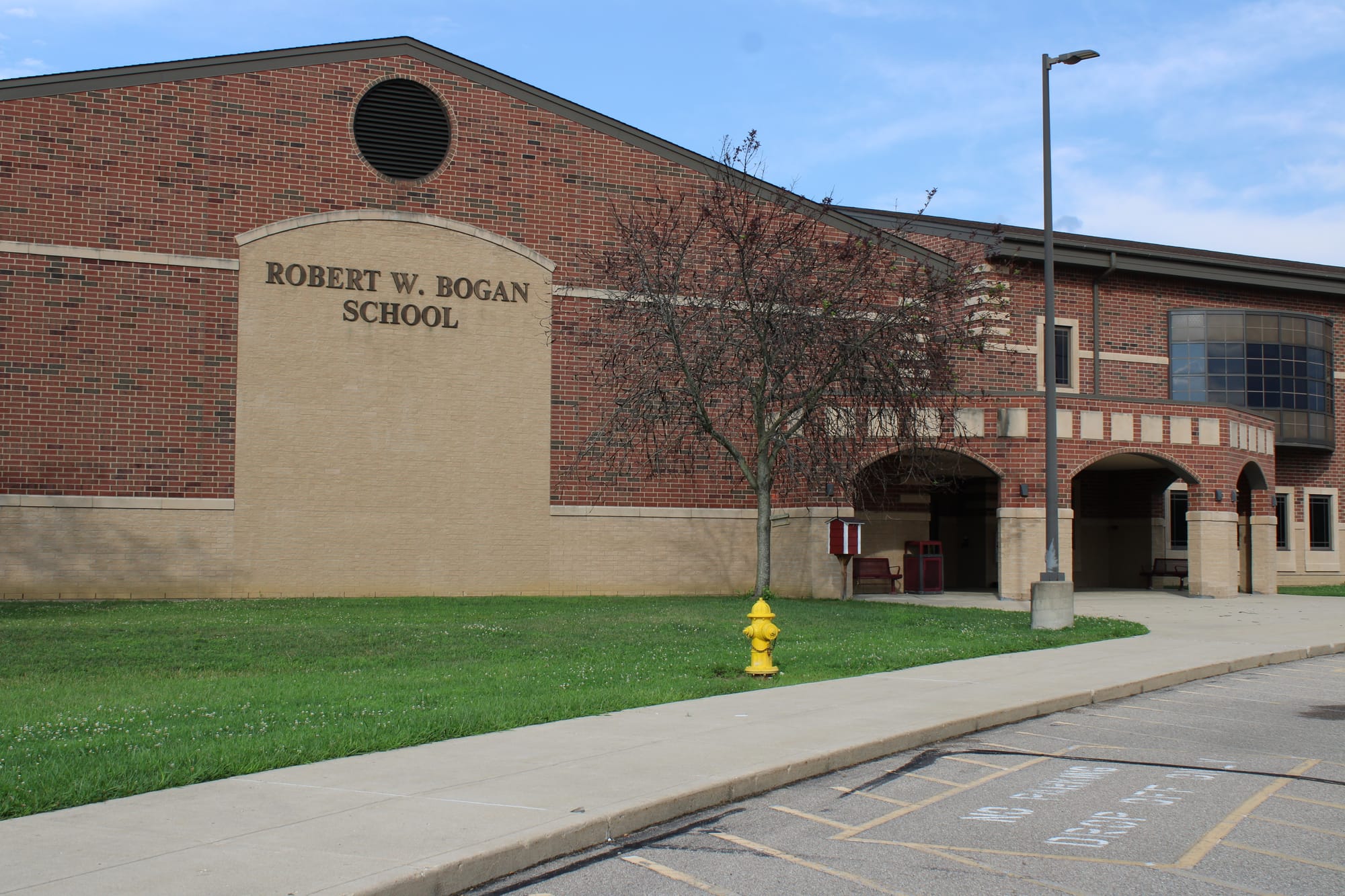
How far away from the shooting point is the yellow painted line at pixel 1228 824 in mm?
6109

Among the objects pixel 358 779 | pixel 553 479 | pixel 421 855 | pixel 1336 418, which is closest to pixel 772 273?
pixel 553 479

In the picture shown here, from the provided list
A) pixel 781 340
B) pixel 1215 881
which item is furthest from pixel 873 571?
pixel 1215 881

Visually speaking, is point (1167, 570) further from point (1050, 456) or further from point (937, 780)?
point (937, 780)

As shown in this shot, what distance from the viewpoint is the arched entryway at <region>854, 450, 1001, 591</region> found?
26.2 metres

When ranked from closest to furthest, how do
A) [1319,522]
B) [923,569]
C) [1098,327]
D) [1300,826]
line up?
[1300,826]
[923,569]
[1098,327]
[1319,522]

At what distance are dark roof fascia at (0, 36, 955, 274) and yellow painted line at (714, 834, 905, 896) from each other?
17.1m

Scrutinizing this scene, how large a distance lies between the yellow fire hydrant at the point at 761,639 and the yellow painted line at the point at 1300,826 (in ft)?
18.5

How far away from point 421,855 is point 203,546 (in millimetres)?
18507

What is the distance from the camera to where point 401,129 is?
24.7m

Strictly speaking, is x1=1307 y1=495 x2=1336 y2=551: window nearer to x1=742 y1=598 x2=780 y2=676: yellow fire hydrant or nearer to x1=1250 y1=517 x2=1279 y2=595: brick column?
x1=1250 y1=517 x2=1279 y2=595: brick column

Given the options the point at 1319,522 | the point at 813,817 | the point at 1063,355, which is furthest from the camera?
the point at 1319,522

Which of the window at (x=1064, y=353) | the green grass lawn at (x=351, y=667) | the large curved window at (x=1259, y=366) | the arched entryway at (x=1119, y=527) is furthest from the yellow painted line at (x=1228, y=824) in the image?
the large curved window at (x=1259, y=366)

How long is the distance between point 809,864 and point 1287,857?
237cm

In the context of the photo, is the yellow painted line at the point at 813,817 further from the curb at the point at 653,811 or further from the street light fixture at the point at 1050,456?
the street light fixture at the point at 1050,456
